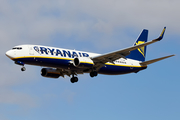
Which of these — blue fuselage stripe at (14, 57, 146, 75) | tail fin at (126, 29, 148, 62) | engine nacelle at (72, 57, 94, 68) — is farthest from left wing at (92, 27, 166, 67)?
tail fin at (126, 29, 148, 62)

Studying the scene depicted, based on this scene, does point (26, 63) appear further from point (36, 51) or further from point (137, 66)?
point (137, 66)

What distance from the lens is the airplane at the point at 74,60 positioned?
46438 millimetres

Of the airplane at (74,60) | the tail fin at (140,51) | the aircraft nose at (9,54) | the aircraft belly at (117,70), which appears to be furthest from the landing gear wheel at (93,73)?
the aircraft nose at (9,54)

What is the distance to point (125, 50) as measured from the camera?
48.0 metres

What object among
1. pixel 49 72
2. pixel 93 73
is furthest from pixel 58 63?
pixel 49 72

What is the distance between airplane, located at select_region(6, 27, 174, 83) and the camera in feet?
152

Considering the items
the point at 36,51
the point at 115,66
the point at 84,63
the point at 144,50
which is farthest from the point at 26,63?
the point at 144,50

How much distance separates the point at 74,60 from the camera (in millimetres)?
49125

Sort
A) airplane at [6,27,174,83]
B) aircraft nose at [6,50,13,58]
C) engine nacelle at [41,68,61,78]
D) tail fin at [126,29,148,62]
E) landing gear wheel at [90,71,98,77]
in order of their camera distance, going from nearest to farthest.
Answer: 1. aircraft nose at [6,50,13,58]
2. airplane at [6,27,174,83]
3. landing gear wheel at [90,71,98,77]
4. engine nacelle at [41,68,61,78]
5. tail fin at [126,29,148,62]

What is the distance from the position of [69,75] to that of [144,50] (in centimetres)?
1698

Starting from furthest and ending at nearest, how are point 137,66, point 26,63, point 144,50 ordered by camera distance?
point 144,50
point 137,66
point 26,63

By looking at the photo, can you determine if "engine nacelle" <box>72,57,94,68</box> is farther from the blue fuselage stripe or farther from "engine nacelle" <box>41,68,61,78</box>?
"engine nacelle" <box>41,68,61,78</box>

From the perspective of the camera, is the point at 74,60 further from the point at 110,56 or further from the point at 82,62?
the point at 110,56

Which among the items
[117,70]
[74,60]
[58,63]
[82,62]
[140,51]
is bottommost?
[58,63]
